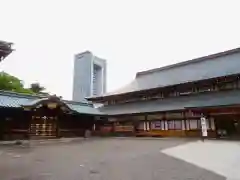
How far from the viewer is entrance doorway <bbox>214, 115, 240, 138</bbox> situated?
2130 centimetres

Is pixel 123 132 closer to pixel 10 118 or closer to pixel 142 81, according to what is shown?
pixel 142 81

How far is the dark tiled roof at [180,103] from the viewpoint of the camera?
21.9 m

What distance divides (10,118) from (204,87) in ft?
57.0

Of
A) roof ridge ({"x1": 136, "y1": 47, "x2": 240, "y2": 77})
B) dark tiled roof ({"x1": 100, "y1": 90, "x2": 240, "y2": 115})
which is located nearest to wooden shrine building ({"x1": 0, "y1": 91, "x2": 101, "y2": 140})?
dark tiled roof ({"x1": 100, "y1": 90, "x2": 240, "y2": 115})

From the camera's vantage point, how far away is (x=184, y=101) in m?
25.2

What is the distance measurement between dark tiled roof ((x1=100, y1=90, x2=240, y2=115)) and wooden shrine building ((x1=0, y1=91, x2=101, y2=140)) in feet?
15.1

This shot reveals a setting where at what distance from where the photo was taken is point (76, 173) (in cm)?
768

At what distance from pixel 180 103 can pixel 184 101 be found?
478mm

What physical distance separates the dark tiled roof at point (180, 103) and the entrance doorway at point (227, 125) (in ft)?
4.54

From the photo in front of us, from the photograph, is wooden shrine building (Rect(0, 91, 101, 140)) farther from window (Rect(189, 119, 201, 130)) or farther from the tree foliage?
the tree foliage

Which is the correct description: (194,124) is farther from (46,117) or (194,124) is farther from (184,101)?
(46,117)

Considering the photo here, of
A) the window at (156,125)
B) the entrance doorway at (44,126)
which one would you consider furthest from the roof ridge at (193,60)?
the entrance doorway at (44,126)

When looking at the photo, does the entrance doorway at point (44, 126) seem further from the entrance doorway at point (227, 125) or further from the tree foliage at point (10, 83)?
the tree foliage at point (10, 83)

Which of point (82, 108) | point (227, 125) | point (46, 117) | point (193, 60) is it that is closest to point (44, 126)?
point (46, 117)
